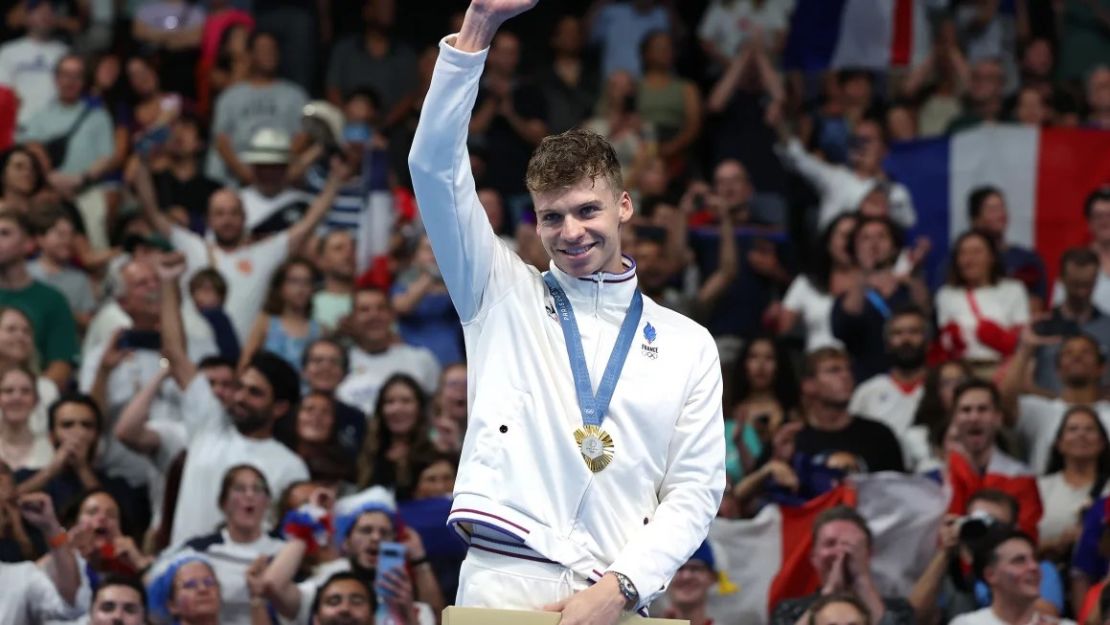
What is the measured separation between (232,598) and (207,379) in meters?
1.55

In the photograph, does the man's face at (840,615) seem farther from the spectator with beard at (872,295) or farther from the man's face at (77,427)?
the man's face at (77,427)

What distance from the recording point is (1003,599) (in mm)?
8812

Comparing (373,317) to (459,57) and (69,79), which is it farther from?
(459,57)

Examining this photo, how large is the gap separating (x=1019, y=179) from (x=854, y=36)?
1983mm

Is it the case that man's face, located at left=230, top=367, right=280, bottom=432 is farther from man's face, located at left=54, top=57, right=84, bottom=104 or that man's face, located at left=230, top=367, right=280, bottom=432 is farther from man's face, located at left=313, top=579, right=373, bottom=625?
man's face, located at left=54, top=57, right=84, bottom=104

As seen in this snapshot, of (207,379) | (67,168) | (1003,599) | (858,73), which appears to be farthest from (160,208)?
(1003,599)

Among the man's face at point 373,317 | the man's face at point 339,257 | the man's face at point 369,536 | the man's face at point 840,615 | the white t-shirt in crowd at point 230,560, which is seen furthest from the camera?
the man's face at point 339,257

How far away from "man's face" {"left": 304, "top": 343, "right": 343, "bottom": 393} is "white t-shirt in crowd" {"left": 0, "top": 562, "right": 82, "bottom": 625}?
7.27 feet

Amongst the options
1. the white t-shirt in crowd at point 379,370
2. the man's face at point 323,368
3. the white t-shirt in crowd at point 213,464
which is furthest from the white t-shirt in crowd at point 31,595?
the white t-shirt in crowd at point 379,370

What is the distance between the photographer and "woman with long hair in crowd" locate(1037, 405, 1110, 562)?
9750 mm

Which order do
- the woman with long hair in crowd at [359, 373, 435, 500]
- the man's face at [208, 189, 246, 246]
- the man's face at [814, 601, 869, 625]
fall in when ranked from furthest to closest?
the man's face at [208, 189, 246, 246] → the woman with long hair in crowd at [359, 373, 435, 500] → the man's face at [814, 601, 869, 625]

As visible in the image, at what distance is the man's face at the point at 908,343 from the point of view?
10867 millimetres

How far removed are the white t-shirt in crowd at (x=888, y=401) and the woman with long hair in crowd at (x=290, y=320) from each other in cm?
312

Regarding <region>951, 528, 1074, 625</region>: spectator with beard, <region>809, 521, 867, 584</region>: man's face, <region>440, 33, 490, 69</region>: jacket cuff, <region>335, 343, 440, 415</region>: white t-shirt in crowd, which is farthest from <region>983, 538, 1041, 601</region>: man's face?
<region>440, 33, 490, 69</region>: jacket cuff
